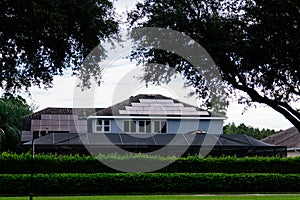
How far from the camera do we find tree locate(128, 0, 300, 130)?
873cm

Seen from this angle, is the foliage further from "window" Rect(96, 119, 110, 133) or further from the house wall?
"window" Rect(96, 119, 110, 133)

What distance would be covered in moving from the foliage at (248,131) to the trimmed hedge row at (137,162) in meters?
37.1

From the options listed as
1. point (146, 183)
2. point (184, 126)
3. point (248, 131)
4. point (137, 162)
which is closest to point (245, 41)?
point (146, 183)

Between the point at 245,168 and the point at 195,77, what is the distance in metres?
15.8

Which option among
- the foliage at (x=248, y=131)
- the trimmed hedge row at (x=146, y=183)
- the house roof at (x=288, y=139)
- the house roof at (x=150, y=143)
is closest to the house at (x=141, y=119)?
the house roof at (x=288, y=139)

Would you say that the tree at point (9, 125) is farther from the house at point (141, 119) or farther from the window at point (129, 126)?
the window at point (129, 126)

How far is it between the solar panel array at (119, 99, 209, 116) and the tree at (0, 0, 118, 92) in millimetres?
29402

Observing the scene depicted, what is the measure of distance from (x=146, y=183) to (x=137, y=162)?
169 cm

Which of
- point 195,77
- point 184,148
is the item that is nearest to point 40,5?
point 195,77

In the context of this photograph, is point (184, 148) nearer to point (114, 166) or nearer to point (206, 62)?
point (114, 166)

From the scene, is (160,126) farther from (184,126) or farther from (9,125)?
(9,125)

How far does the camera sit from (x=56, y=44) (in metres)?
10.6

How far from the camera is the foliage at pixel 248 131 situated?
62.8 meters

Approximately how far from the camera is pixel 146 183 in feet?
75.1
